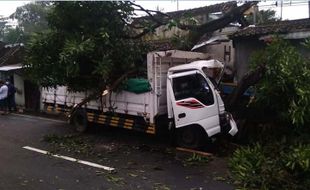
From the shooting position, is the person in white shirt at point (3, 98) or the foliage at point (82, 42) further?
the person in white shirt at point (3, 98)

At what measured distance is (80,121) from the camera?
45.9ft

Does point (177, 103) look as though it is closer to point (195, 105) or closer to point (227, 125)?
point (195, 105)

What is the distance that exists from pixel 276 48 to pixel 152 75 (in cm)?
346

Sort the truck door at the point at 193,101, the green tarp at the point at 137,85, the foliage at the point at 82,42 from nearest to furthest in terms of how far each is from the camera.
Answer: the truck door at the point at 193,101 < the green tarp at the point at 137,85 < the foliage at the point at 82,42

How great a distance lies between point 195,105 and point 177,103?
0.49 metres

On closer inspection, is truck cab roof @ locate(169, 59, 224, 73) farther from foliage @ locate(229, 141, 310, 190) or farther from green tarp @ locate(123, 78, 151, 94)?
foliage @ locate(229, 141, 310, 190)

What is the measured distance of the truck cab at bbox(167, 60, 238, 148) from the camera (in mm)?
10977

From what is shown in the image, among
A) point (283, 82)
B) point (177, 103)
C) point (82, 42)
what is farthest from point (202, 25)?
point (283, 82)

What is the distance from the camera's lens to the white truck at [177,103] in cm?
1101

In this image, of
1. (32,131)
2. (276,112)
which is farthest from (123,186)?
(32,131)

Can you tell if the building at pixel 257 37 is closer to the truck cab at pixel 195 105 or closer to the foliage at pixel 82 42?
the truck cab at pixel 195 105

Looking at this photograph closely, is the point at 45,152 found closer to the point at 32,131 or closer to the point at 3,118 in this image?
the point at 32,131

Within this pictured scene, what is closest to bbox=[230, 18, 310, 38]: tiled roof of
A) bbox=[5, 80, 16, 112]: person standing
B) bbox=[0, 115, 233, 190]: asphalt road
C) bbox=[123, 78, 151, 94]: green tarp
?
bbox=[123, 78, 151, 94]: green tarp

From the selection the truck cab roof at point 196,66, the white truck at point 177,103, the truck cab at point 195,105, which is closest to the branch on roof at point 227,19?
the white truck at point 177,103
